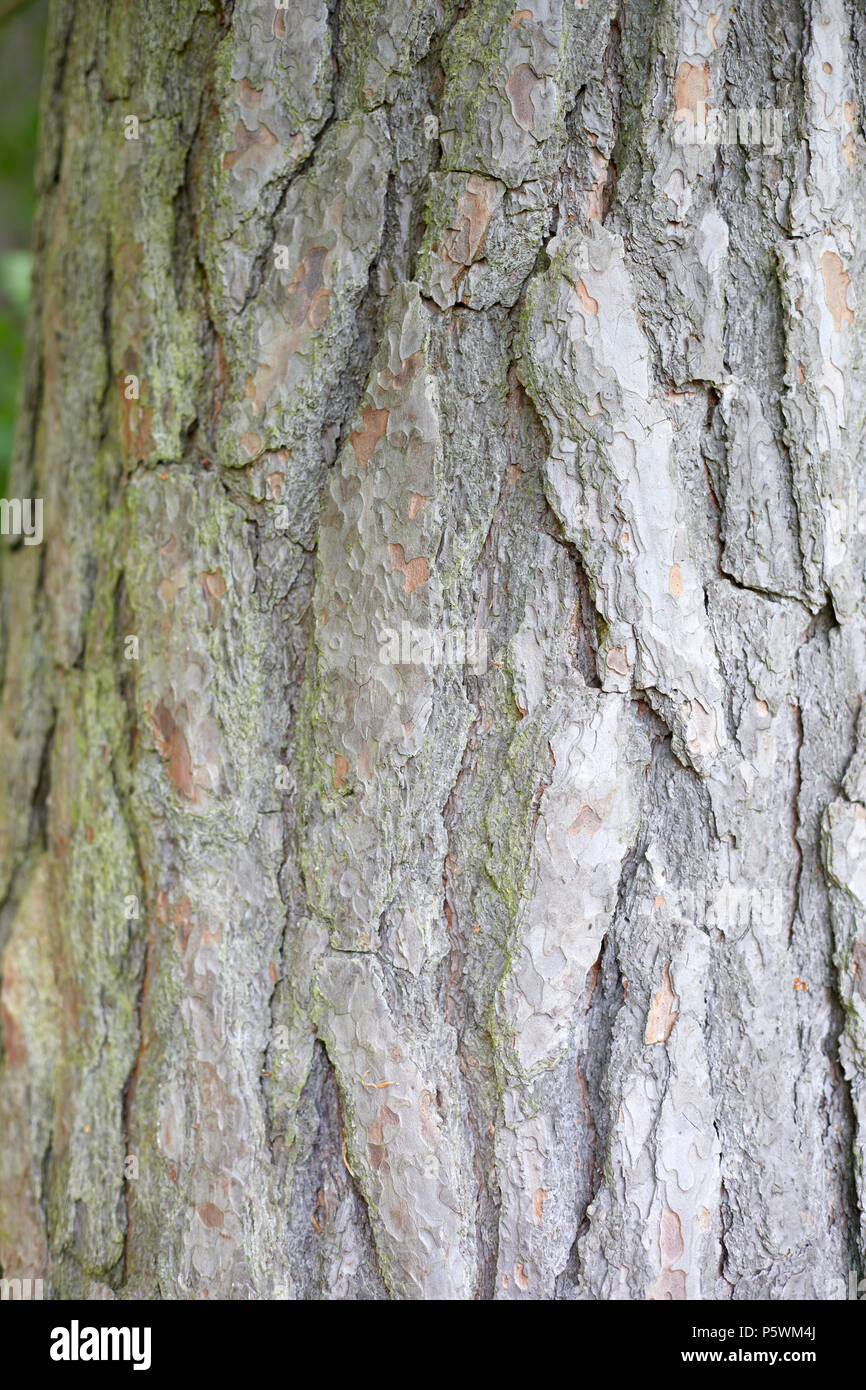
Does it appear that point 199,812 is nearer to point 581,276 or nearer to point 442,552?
point 442,552

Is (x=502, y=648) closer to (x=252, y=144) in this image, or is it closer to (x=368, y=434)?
(x=368, y=434)

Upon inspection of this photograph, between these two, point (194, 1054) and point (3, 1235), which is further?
point (3, 1235)

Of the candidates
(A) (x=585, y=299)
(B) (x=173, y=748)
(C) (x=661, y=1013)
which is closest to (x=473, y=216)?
(A) (x=585, y=299)

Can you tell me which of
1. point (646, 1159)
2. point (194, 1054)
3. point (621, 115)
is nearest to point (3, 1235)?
point (194, 1054)

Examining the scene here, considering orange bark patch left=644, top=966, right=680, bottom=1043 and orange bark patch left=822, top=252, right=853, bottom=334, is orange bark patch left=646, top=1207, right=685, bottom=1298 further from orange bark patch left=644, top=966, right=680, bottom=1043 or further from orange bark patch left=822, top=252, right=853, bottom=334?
orange bark patch left=822, top=252, right=853, bottom=334

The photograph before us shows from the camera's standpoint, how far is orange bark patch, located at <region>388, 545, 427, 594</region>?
757 mm

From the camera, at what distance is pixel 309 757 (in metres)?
0.80

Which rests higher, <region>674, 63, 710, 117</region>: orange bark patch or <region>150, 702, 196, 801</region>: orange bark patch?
<region>674, 63, 710, 117</region>: orange bark patch

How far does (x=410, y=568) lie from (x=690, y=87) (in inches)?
17.6

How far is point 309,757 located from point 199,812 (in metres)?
0.11

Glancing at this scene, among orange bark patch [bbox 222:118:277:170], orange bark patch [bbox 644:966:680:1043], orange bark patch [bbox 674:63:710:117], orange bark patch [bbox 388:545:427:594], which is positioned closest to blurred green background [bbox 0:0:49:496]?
orange bark patch [bbox 222:118:277:170]

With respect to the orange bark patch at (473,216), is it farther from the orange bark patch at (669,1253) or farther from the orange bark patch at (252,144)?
the orange bark patch at (669,1253)

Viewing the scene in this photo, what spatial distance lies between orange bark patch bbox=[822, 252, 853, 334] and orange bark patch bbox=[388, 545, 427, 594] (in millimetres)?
407

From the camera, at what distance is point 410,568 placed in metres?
0.76
